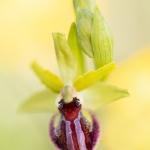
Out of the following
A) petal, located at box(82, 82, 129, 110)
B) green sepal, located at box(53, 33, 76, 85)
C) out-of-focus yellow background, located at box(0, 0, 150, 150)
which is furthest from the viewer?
out-of-focus yellow background, located at box(0, 0, 150, 150)

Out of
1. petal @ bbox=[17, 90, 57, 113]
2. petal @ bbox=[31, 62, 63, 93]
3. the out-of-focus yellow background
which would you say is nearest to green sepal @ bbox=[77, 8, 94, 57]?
petal @ bbox=[31, 62, 63, 93]

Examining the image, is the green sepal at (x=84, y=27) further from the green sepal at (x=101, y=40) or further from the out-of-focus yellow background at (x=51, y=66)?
the out-of-focus yellow background at (x=51, y=66)

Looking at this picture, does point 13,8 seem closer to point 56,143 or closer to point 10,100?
point 10,100

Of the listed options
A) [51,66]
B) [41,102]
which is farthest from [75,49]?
[51,66]

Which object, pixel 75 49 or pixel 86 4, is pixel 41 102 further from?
pixel 86 4

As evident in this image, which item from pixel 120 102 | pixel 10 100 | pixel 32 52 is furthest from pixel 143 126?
pixel 32 52

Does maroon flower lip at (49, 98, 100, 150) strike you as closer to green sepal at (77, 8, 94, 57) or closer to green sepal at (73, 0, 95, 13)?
green sepal at (77, 8, 94, 57)
